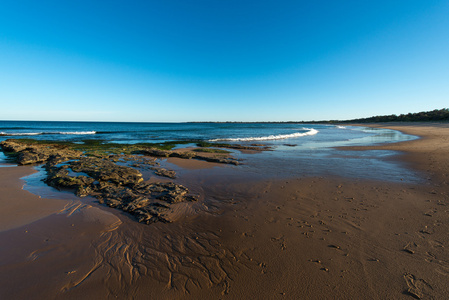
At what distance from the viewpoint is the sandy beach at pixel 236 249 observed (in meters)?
2.89

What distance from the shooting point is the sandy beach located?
289 cm

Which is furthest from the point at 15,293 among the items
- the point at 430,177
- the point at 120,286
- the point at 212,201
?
the point at 430,177

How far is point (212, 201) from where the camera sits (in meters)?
6.13

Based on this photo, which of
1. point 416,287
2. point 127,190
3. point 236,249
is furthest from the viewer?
point 127,190

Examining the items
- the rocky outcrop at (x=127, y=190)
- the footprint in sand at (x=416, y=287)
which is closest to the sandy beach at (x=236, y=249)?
the footprint in sand at (x=416, y=287)

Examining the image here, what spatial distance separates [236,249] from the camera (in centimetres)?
379

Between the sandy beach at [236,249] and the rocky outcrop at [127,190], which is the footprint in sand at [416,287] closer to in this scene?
the sandy beach at [236,249]

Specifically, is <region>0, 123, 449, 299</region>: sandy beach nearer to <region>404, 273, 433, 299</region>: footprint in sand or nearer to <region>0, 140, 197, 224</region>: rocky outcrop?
<region>404, 273, 433, 299</region>: footprint in sand

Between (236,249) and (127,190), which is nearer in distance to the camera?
(236,249)

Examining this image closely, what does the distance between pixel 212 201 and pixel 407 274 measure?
4.61m

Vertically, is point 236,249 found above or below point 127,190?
below

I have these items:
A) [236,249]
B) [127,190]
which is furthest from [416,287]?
[127,190]

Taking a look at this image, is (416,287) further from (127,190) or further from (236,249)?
(127,190)

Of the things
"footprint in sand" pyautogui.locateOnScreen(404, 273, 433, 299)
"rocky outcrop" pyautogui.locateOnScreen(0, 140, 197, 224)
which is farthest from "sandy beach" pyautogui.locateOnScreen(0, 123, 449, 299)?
"rocky outcrop" pyautogui.locateOnScreen(0, 140, 197, 224)
